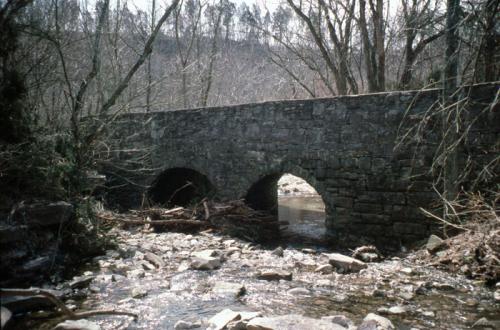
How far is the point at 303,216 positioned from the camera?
1020 cm

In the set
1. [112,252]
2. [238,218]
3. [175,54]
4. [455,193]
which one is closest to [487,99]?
[455,193]

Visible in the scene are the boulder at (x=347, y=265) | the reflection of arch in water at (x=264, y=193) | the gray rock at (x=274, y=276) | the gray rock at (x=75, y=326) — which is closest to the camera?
the gray rock at (x=75, y=326)

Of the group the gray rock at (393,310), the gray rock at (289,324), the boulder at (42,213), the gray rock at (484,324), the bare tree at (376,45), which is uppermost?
the bare tree at (376,45)

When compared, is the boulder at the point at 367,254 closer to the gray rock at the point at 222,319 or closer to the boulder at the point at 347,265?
the boulder at the point at 347,265

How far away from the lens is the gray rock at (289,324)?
3111 mm

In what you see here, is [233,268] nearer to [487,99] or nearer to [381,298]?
[381,298]

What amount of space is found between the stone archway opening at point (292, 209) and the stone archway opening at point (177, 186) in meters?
1.38

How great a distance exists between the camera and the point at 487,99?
207 inches

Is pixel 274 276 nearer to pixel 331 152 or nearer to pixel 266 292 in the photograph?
pixel 266 292

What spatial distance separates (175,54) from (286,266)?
17.4m

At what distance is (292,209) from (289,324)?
27.2 feet

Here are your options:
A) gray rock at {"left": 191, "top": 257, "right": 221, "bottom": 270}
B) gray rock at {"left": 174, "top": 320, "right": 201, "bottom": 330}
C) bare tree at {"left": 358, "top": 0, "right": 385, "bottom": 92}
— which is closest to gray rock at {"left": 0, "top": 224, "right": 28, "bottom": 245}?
gray rock at {"left": 191, "top": 257, "right": 221, "bottom": 270}

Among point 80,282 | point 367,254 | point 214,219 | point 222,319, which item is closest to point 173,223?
point 214,219

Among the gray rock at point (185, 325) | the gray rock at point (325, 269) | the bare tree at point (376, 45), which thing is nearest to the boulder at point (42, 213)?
the gray rock at point (185, 325)
